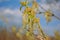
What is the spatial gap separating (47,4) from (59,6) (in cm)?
21

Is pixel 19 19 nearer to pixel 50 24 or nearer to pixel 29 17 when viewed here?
pixel 29 17

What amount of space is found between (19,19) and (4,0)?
42 centimetres

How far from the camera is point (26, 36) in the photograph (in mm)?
3445

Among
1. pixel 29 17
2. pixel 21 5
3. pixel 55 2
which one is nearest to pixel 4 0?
pixel 21 5

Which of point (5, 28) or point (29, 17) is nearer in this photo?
point (29, 17)

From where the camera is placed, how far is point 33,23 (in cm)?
334

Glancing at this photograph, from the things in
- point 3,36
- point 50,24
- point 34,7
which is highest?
point 34,7

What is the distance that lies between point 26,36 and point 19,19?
31 centimetres

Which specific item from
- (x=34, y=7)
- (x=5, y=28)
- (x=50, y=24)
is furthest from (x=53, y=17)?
(x=5, y=28)

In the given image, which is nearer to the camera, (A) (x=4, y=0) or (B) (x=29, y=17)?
(B) (x=29, y=17)

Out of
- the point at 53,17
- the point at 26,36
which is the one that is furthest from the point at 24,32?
the point at 53,17

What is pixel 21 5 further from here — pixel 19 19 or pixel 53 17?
pixel 53 17

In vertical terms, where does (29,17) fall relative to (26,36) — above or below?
above

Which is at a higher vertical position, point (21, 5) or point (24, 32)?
point (21, 5)
